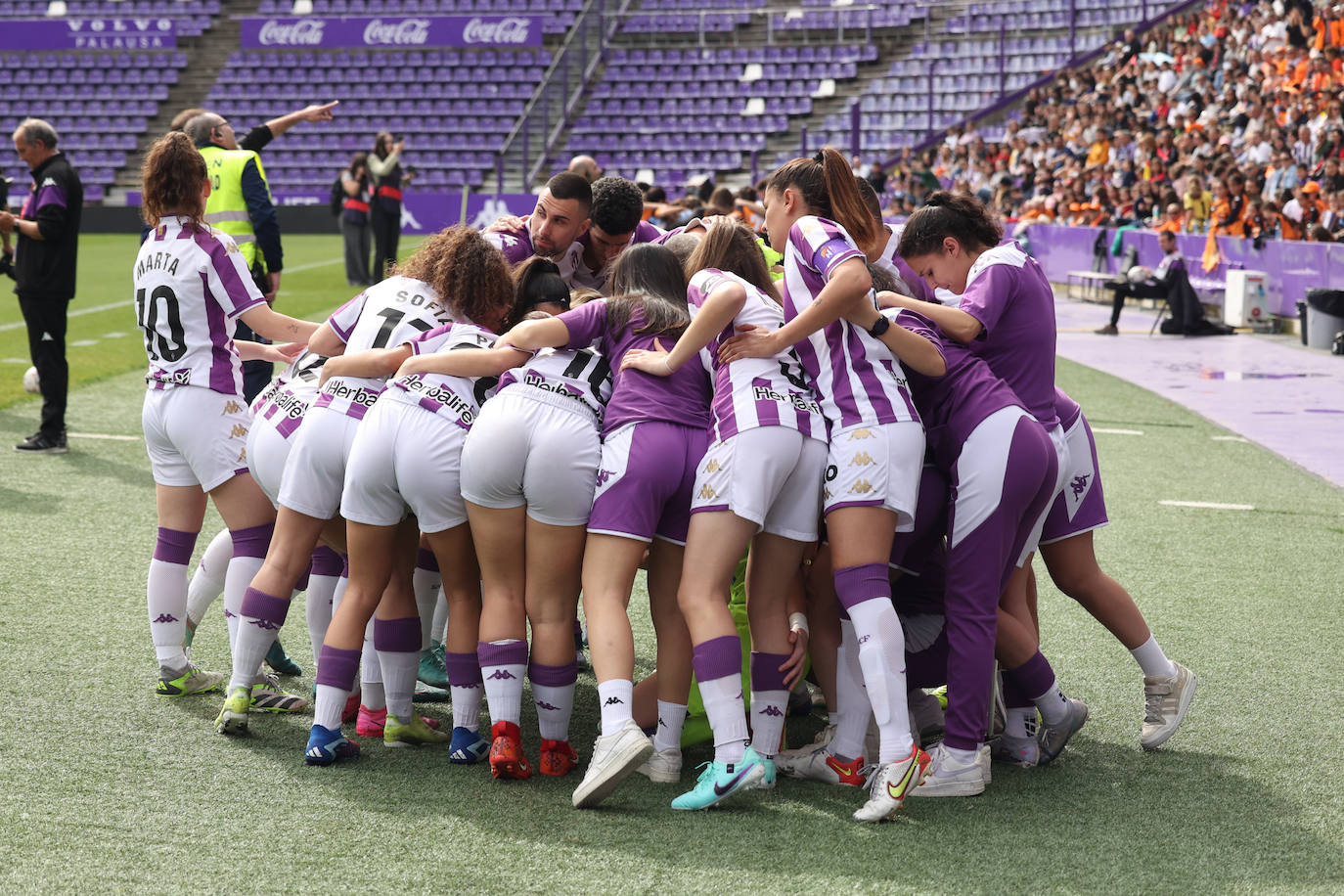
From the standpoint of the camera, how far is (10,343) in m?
13.2

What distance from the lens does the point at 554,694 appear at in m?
3.79

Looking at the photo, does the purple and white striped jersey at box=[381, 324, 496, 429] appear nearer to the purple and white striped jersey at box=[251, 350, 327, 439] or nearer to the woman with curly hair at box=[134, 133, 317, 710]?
the purple and white striped jersey at box=[251, 350, 327, 439]

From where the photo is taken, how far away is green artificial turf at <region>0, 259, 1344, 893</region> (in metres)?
3.14

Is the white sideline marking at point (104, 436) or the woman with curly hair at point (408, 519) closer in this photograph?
the woman with curly hair at point (408, 519)

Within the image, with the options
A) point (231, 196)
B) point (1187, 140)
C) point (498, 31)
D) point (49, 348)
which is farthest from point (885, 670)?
point (498, 31)

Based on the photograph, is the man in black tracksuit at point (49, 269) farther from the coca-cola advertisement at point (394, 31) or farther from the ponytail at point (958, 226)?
the coca-cola advertisement at point (394, 31)

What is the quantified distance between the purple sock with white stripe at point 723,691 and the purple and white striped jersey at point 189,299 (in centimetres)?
193

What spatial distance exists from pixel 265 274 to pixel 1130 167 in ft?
58.4

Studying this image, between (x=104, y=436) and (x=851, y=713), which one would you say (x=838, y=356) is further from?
(x=104, y=436)

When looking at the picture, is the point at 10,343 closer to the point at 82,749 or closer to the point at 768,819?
the point at 82,749

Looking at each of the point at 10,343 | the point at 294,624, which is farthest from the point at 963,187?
the point at 294,624

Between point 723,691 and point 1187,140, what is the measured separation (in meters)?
19.4

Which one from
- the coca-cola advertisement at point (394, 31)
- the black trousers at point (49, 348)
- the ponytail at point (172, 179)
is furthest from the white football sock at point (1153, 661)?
the coca-cola advertisement at point (394, 31)

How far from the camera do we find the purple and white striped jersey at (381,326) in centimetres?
407
